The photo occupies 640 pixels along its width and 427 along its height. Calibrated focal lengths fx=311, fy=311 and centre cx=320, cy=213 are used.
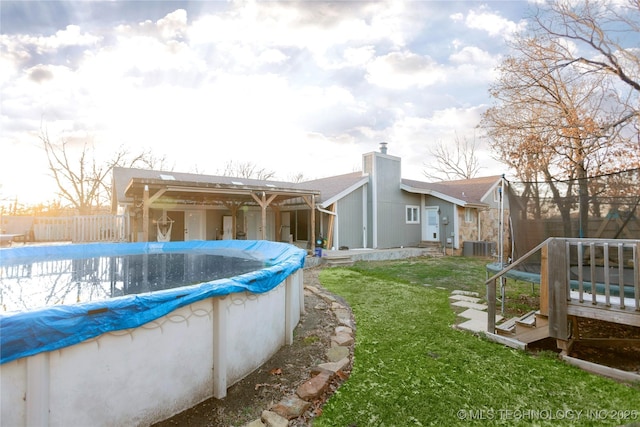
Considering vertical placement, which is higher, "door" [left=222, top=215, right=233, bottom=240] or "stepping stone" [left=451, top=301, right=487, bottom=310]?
"door" [left=222, top=215, right=233, bottom=240]

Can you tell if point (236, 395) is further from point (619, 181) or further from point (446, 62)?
point (446, 62)

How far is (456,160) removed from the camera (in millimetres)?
27625

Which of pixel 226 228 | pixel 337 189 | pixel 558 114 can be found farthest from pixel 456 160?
pixel 226 228

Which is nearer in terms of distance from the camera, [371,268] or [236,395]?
[236,395]

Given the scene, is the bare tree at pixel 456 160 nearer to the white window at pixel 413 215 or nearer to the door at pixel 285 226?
the white window at pixel 413 215

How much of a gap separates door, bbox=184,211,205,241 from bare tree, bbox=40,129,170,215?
10.1 metres

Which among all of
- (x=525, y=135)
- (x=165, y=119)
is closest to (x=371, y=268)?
(x=525, y=135)

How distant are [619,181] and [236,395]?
17.1 feet

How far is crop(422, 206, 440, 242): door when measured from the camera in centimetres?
1476

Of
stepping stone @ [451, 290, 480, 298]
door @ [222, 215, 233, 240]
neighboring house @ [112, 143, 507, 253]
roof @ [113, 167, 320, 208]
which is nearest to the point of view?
stepping stone @ [451, 290, 480, 298]

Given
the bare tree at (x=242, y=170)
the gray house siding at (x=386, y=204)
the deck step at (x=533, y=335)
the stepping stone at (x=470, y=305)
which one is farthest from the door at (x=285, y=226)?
the bare tree at (x=242, y=170)

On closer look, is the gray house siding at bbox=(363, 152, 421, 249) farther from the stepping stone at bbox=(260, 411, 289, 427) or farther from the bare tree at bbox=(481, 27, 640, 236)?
the stepping stone at bbox=(260, 411, 289, 427)

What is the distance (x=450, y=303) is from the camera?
556cm

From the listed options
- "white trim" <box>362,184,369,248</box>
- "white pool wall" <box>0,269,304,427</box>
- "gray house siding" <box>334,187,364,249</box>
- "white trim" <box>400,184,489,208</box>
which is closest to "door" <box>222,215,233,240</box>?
"gray house siding" <box>334,187,364,249</box>
